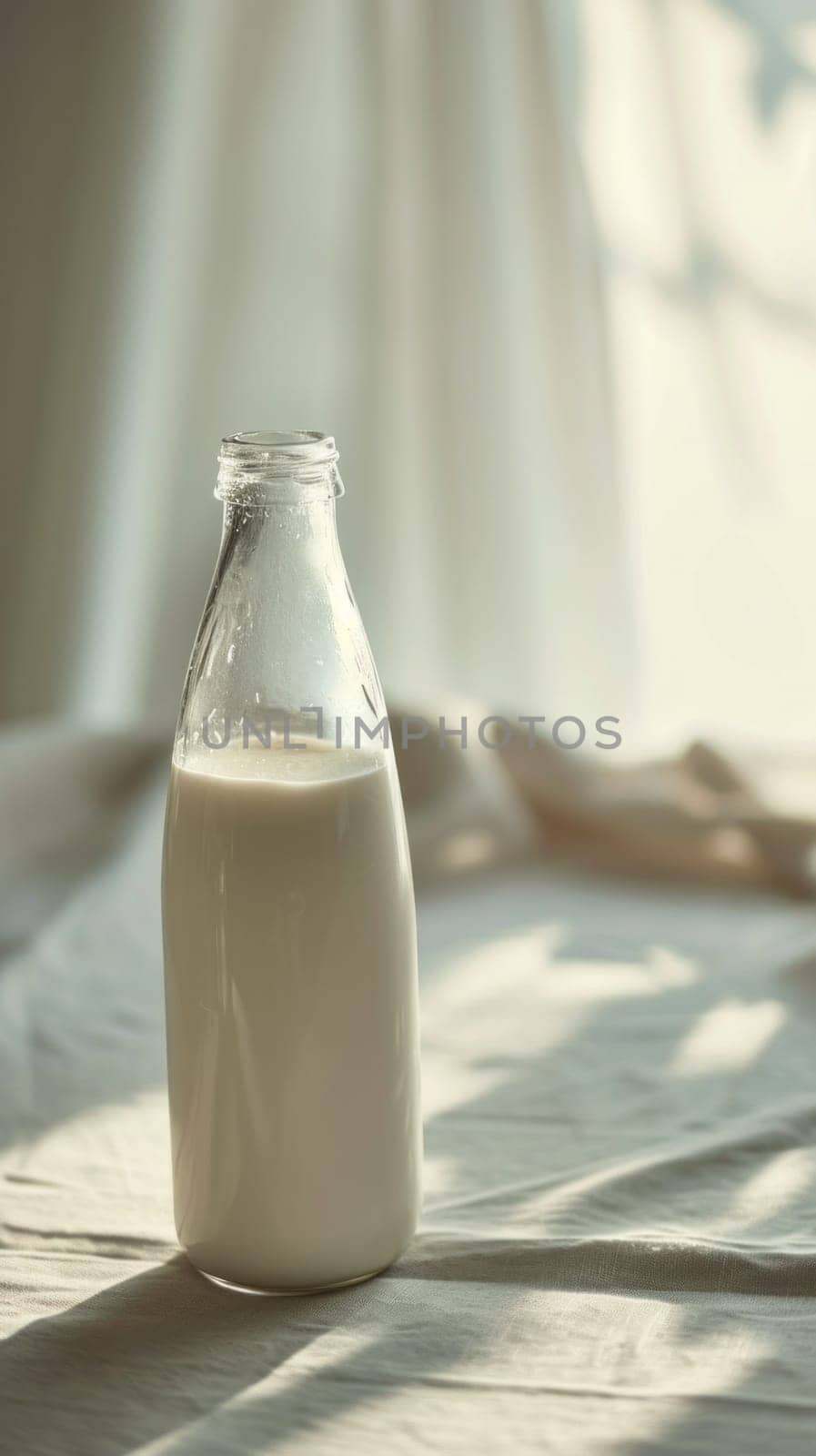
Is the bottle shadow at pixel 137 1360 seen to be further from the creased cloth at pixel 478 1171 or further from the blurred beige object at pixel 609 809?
the blurred beige object at pixel 609 809

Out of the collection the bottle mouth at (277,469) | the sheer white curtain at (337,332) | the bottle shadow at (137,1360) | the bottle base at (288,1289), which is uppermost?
the sheer white curtain at (337,332)

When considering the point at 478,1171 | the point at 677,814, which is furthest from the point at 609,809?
the point at 478,1171

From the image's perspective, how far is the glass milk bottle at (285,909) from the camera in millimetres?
602

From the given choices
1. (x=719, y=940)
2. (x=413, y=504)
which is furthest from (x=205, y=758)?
(x=413, y=504)

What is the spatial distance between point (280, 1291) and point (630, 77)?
3.91ft

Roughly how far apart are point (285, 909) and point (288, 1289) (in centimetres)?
16

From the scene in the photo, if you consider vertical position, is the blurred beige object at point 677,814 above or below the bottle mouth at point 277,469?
below

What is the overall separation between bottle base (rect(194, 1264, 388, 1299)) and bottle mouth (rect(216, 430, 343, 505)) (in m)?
0.32

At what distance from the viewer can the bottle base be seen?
634mm

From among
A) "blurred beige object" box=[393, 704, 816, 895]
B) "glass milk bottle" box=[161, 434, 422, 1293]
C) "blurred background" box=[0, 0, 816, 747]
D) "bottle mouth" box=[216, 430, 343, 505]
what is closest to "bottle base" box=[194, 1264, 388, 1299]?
"glass milk bottle" box=[161, 434, 422, 1293]

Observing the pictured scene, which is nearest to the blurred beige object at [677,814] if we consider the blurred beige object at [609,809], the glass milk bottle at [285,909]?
the blurred beige object at [609,809]

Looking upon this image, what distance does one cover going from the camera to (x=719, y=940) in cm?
102

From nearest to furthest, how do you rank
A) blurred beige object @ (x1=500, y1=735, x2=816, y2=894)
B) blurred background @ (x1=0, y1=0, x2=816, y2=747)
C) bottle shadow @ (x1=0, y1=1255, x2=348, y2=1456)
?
bottle shadow @ (x1=0, y1=1255, x2=348, y2=1456) → blurred beige object @ (x1=500, y1=735, x2=816, y2=894) → blurred background @ (x1=0, y1=0, x2=816, y2=747)

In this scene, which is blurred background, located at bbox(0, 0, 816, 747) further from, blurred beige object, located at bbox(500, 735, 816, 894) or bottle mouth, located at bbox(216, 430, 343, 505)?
bottle mouth, located at bbox(216, 430, 343, 505)
